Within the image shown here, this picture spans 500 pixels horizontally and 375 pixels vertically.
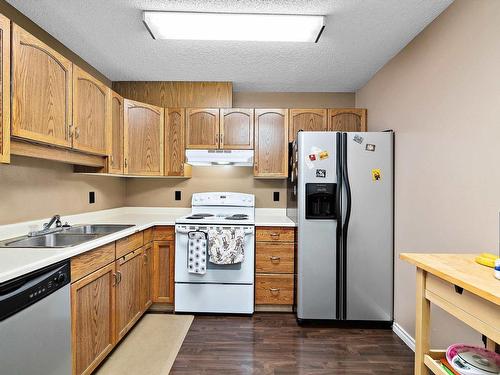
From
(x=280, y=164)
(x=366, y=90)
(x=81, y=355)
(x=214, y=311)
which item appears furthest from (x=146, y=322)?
(x=366, y=90)

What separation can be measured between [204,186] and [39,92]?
2005 mm

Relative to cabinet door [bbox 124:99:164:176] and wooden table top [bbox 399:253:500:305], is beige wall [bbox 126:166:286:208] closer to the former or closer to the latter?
cabinet door [bbox 124:99:164:176]

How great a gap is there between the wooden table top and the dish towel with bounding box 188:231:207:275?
5.83ft

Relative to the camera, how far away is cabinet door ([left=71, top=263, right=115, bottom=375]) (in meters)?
1.62

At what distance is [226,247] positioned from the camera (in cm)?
268

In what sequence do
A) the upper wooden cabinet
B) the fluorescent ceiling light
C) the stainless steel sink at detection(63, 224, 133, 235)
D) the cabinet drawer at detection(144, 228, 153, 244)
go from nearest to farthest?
the fluorescent ceiling light → the upper wooden cabinet → the stainless steel sink at detection(63, 224, 133, 235) → the cabinet drawer at detection(144, 228, 153, 244)

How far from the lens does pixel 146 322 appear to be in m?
2.61

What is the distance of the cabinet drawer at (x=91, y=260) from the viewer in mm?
1591

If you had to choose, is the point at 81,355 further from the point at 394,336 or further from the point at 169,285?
the point at 394,336

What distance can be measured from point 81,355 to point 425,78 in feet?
9.74

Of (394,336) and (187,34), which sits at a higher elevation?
(187,34)

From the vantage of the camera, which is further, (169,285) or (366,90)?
(366,90)

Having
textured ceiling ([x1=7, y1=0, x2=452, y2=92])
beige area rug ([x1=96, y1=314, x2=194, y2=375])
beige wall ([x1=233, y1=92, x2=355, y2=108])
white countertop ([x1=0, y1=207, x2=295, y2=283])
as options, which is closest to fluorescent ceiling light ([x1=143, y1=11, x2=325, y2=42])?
textured ceiling ([x1=7, y1=0, x2=452, y2=92])

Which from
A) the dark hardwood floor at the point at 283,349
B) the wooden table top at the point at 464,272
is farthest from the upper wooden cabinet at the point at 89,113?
the wooden table top at the point at 464,272
